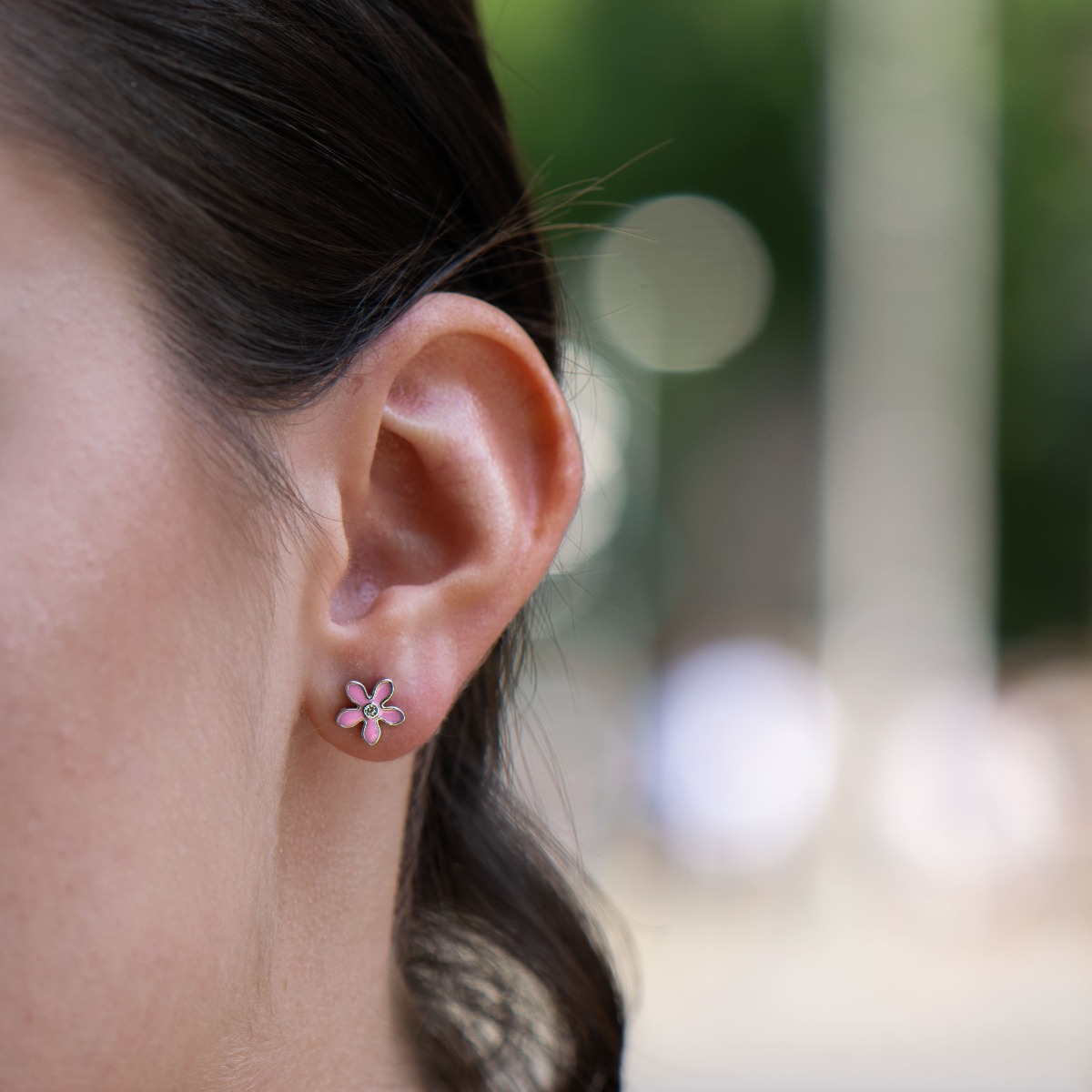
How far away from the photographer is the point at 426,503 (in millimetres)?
1419

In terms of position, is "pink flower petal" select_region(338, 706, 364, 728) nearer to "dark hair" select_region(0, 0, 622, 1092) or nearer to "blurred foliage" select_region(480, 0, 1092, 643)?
"dark hair" select_region(0, 0, 622, 1092)

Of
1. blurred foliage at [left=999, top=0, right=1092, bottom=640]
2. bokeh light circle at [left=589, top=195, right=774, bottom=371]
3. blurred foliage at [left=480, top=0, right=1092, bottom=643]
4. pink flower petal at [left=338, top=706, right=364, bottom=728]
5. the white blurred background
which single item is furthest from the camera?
blurred foliage at [left=999, top=0, right=1092, bottom=640]

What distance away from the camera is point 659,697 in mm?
13609

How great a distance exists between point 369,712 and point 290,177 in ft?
1.53

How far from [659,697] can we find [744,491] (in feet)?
15.7

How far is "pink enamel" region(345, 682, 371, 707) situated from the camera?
1.32 metres

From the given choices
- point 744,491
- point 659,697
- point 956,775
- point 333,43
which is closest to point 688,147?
point 744,491

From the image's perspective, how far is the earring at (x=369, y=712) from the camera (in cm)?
132

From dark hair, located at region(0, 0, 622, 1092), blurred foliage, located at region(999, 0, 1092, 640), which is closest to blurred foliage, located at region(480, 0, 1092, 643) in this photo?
blurred foliage, located at region(999, 0, 1092, 640)

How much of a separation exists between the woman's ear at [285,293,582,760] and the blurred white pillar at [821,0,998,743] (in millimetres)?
11095

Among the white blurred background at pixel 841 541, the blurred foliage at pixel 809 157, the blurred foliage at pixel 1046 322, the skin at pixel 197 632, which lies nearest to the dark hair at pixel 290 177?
the skin at pixel 197 632

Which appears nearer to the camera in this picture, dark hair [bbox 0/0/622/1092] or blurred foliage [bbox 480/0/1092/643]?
dark hair [bbox 0/0/622/1092]

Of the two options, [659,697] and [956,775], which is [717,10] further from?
[956,775]

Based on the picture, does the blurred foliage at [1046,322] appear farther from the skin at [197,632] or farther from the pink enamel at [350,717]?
the pink enamel at [350,717]
